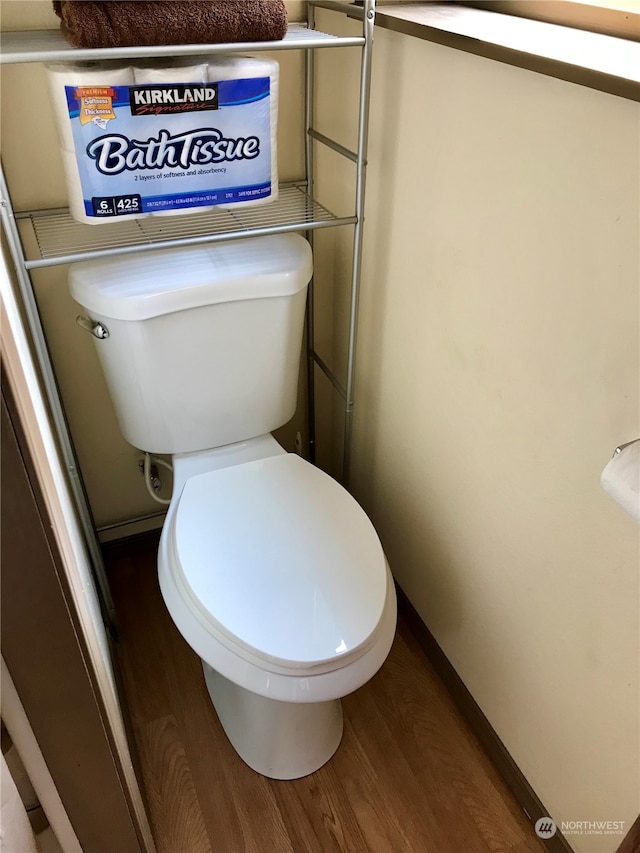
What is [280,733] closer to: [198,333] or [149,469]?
[149,469]

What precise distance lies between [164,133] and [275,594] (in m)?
0.74

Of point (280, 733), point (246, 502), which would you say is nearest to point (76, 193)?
point (246, 502)

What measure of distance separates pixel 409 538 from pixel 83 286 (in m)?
0.81

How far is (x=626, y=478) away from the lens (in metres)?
0.69

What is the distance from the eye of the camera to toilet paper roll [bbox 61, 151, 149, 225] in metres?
0.99

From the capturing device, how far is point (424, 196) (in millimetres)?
1078

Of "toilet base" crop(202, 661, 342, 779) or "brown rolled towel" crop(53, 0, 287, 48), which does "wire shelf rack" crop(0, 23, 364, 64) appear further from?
"toilet base" crop(202, 661, 342, 779)

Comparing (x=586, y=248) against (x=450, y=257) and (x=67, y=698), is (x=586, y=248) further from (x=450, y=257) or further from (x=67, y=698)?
(x=67, y=698)

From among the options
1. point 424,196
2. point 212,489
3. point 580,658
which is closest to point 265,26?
point 424,196

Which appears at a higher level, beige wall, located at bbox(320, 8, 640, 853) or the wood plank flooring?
beige wall, located at bbox(320, 8, 640, 853)

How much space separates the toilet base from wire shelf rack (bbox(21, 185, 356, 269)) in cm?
82

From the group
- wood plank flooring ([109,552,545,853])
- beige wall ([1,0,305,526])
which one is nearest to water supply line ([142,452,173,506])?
beige wall ([1,0,305,526])

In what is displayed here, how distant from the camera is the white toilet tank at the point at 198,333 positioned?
1.15m

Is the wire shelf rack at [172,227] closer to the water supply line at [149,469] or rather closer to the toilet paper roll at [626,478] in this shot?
the water supply line at [149,469]
